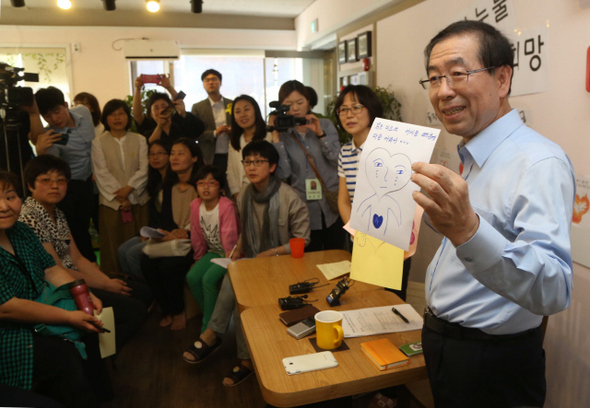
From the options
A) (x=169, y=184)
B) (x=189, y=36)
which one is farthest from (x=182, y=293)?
(x=189, y=36)

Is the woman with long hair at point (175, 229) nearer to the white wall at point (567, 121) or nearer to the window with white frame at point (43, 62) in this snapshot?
the white wall at point (567, 121)

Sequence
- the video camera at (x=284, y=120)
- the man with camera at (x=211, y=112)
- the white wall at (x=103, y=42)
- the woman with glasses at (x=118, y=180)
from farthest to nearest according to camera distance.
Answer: the white wall at (x=103, y=42) → the man with camera at (x=211, y=112) → the woman with glasses at (x=118, y=180) → the video camera at (x=284, y=120)

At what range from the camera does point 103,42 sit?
20.1 feet

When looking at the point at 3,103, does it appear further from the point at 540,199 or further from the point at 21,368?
the point at 540,199

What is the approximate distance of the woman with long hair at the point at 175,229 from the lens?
3008 mm

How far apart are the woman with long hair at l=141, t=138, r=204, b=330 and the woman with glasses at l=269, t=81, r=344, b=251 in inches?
27.7

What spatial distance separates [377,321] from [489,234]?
0.76 m

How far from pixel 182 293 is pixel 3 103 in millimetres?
1756

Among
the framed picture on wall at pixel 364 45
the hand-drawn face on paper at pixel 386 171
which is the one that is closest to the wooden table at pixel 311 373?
the hand-drawn face on paper at pixel 386 171

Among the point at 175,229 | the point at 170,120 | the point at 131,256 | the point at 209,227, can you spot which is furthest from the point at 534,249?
the point at 170,120

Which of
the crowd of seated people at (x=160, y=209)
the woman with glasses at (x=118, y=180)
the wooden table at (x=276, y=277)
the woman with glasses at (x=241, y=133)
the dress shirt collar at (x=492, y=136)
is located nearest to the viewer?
the dress shirt collar at (x=492, y=136)

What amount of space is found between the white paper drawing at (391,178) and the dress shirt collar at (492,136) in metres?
0.10

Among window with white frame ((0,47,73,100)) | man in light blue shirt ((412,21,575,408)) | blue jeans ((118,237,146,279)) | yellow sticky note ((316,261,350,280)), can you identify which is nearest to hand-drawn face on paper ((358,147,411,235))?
man in light blue shirt ((412,21,575,408))

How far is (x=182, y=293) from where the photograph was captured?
3102 millimetres
